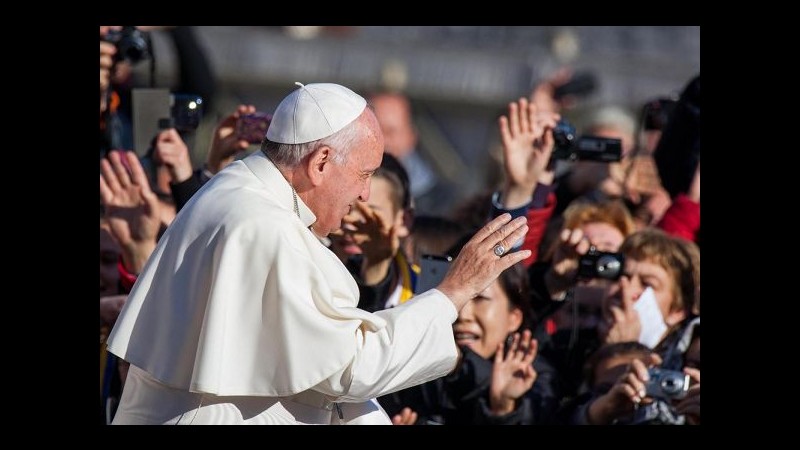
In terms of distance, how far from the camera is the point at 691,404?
6.91 meters

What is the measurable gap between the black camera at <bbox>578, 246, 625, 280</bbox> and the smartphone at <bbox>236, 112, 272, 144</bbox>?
4.43 ft

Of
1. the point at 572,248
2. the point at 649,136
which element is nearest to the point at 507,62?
the point at 649,136

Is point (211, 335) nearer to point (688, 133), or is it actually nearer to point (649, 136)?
point (688, 133)

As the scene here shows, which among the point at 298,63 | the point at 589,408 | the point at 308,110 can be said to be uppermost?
the point at 298,63

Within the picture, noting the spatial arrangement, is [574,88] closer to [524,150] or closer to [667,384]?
[524,150]

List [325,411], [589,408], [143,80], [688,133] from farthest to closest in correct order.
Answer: [143,80]
[688,133]
[589,408]
[325,411]

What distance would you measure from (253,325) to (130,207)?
7.48 feet

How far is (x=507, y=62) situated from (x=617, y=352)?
1303 cm

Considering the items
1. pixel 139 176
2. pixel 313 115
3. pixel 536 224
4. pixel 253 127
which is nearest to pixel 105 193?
pixel 139 176

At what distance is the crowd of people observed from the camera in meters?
4.95

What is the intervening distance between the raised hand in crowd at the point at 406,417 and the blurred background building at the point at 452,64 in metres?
10.9

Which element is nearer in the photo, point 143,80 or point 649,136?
point 649,136

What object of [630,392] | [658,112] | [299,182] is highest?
[658,112]

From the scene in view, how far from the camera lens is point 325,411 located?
522 cm
